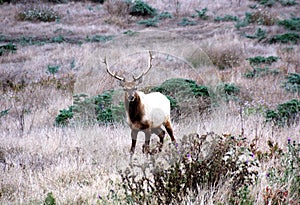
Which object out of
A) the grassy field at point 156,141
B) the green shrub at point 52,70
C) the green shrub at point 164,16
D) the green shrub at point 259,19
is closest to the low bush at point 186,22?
the green shrub at point 164,16

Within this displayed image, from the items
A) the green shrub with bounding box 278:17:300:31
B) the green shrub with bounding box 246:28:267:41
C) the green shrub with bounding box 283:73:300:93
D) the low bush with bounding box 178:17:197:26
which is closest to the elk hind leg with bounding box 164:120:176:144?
the green shrub with bounding box 283:73:300:93

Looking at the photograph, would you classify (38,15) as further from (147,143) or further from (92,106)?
(147,143)

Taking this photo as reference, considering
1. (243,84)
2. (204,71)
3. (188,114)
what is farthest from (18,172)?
(243,84)

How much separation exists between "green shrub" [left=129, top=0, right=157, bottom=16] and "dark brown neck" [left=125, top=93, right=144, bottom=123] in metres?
19.8

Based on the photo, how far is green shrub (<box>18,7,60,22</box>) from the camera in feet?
67.5

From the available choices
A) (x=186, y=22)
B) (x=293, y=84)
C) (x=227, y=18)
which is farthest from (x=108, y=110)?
(x=227, y=18)

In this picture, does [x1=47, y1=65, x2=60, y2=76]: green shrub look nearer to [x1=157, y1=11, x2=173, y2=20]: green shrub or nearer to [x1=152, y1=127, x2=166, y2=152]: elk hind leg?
[x1=152, y1=127, x2=166, y2=152]: elk hind leg

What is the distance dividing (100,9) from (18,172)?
20.7 meters

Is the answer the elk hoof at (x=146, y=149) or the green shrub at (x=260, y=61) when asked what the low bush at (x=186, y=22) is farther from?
the elk hoof at (x=146, y=149)

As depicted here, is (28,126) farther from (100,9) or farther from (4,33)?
(100,9)

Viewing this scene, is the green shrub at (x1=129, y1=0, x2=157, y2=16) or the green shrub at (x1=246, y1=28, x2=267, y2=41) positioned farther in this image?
the green shrub at (x1=129, y1=0, x2=157, y2=16)

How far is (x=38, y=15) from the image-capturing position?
2081cm

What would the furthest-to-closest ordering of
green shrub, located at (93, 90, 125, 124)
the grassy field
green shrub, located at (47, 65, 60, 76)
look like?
1. green shrub, located at (47, 65, 60, 76)
2. green shrub, located at (93, 90, 125, 124)
3. the grassy field

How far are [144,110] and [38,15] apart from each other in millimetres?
19555
